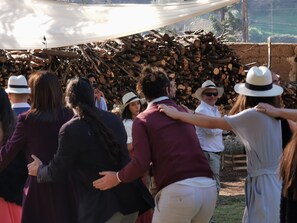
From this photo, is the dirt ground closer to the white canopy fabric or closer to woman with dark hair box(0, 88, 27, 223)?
the white canopy fabric

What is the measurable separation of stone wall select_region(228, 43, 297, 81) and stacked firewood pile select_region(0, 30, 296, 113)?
214 cm

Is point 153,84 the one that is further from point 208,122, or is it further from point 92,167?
point 92,167

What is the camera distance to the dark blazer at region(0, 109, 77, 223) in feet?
20.1

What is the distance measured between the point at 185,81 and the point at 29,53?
330cm

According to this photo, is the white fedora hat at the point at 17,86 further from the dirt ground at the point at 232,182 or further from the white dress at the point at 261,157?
the dirt ground at the point at 232,182

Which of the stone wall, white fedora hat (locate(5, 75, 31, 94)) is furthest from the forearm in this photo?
the stone wall

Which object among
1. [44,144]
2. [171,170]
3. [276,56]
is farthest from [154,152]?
[276,56]

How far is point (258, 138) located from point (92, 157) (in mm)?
1230

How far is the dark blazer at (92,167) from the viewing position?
18.6 feet

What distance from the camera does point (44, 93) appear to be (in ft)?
20.0

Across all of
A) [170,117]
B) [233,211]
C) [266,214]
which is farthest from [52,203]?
[233,211]

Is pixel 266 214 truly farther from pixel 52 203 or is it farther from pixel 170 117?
pixel 52 203

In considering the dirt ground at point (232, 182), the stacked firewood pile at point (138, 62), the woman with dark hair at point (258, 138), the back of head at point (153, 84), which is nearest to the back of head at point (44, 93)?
the back of head at point (153, 84)

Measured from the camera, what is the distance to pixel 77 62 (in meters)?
14.2
